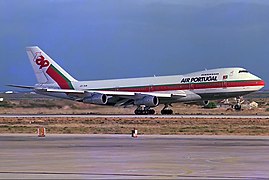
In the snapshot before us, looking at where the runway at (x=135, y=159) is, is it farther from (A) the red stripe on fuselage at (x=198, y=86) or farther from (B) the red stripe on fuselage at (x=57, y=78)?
(B) the red stripe on fuselage at (x=57, y=78)

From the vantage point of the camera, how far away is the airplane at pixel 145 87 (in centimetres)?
7694

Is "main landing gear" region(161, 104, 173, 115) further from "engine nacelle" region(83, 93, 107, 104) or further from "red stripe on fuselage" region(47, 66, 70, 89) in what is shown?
"red stripe on fuselage" region(47, 66, 70, 89)

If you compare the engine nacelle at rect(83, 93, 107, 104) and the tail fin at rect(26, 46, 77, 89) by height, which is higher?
the tail fin at rect(26, 46, 77, 89)

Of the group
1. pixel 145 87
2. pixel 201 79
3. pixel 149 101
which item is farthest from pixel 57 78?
pixel 201 79

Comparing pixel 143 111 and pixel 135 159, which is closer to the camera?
pixel 135 159

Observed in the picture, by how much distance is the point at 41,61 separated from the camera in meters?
87.7

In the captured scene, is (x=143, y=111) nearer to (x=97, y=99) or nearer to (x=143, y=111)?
(x=143, y=111)

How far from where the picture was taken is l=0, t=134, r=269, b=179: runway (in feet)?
65.7

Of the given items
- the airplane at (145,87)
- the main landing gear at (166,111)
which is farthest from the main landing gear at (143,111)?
the main landing gear at (166,111)

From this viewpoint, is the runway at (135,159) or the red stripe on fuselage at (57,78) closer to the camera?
the runway at (135,159)

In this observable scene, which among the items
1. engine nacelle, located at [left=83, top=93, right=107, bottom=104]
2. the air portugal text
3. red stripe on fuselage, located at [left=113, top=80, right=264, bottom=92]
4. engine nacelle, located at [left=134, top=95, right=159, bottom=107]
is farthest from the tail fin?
the air portugal text

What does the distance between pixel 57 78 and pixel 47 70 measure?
4.82 feet

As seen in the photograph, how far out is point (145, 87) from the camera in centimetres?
8119

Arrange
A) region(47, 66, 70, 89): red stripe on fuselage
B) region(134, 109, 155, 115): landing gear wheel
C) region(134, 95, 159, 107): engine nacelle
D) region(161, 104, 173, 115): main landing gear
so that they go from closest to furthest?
region(134, 95, 159, 107): engine nacelle, region(134, 109, 155, 115): landing gear wheel, region(161, 104, 173, 115): main landing gear, region(47, 66, 70, 89): red stripe on fuselage
